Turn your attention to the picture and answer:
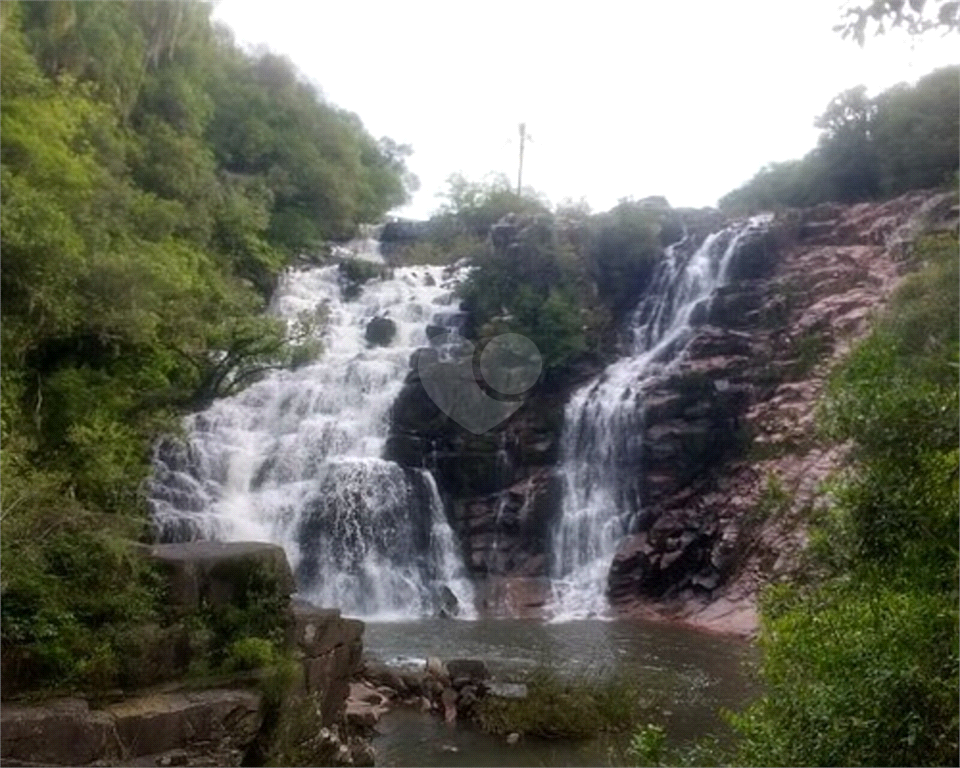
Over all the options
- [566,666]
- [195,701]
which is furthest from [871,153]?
[195,701]


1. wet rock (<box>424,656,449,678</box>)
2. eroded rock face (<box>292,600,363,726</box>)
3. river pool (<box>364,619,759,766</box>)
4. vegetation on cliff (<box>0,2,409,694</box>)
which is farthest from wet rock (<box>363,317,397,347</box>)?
eroded rock face (<box>292,600,363,726</box>)

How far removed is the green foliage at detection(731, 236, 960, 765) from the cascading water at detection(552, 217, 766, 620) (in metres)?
12.2

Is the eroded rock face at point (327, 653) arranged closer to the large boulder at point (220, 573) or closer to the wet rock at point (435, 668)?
the large boulder at point (220, 573)

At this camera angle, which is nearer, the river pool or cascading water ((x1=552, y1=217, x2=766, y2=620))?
the river pool

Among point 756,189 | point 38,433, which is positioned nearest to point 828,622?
point 38,433

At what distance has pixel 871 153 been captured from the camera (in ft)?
86.6

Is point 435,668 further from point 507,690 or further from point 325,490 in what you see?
point 325,490

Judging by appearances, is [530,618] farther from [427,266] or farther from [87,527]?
[427,266]

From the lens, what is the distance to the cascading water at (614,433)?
18.7 metres

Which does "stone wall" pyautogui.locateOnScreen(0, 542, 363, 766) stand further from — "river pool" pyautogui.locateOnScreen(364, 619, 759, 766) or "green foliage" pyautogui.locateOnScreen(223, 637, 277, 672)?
"river pool" pyautogui.locateOnScreen(364, 619, 759, 766)

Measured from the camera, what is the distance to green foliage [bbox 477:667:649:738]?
892 cm

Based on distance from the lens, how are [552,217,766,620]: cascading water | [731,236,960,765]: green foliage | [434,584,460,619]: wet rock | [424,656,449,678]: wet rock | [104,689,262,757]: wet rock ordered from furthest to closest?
[552,217,766,620]: cascading water → [434,584,460,619]: wet rock → [424,656,449,678]: wet rock → [104,689,262,757]: wet rock → [731,236,960,765]: green foliage

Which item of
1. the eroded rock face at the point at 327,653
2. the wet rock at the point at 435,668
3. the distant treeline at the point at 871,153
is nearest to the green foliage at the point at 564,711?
the wet rock at the point at 435,668

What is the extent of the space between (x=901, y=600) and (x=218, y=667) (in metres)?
5.29
